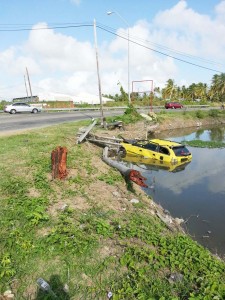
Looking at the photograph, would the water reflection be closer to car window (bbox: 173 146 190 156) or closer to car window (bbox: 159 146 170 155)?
car window (bbox: 173 146 190 156)

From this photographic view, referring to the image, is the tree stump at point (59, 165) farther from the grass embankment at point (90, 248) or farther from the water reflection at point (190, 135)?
the water reflection at point (190, 135)

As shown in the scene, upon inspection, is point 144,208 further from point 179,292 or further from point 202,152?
point 202,152

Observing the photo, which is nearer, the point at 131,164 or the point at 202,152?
the point at 131,164

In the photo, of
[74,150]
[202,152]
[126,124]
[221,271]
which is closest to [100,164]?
[74,150]

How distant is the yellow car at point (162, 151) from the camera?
19.1 meters

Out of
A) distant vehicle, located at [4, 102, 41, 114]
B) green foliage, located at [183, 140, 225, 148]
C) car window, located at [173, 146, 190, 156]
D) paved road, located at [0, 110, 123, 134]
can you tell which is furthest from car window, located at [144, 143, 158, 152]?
distant vehicle, located at [4, 102, 41, 114]

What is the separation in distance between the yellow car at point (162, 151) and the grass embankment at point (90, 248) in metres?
9.04

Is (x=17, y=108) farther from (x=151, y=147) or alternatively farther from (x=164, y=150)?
(x=164, y=150)

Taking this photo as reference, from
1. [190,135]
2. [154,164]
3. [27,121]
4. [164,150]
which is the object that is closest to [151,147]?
[164,150]

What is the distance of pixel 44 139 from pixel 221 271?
12966mm

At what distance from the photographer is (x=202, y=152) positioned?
Result: 24.8 metres

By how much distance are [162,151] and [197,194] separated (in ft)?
19.3

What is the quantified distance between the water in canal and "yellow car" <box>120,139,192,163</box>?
83 cm

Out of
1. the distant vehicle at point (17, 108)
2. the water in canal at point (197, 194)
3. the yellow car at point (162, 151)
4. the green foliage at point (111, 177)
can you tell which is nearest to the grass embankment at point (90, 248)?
the green foliage at point (111, 177)
